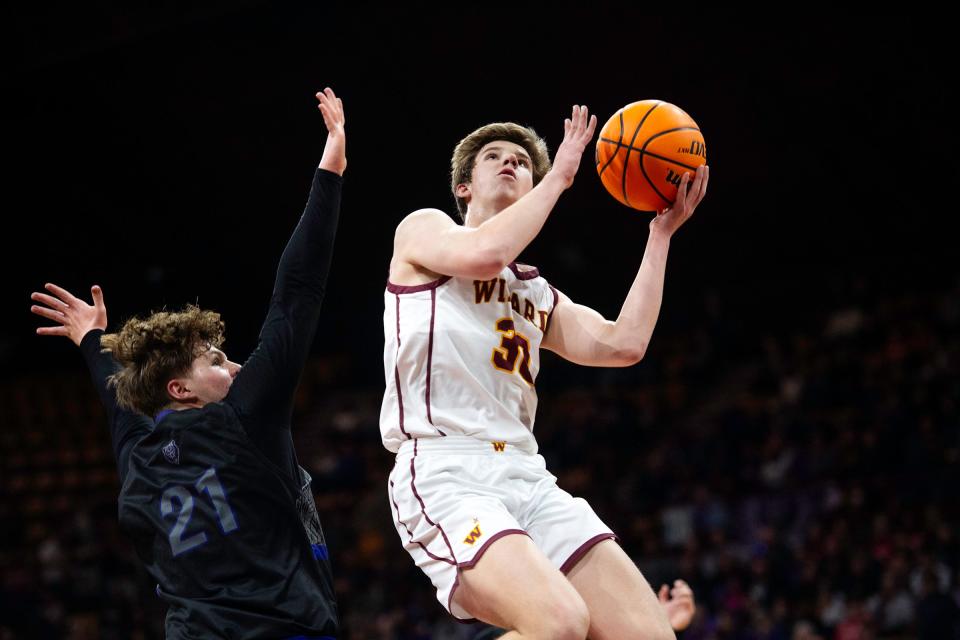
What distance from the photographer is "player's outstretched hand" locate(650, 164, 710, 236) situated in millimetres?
4336

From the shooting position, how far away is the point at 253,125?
1515 cm

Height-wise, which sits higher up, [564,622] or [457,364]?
[457,364]

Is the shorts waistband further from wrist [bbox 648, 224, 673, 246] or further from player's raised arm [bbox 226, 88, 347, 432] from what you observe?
wrist [bbox 648, 224, 673, 246]

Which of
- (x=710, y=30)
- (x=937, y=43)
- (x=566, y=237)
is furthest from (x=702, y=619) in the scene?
(x=566, y=237)

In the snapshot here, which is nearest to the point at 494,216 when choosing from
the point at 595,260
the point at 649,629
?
the point at 649,629

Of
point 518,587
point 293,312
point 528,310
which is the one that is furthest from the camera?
point 528,310

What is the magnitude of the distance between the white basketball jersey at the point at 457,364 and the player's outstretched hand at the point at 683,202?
2.30 ft

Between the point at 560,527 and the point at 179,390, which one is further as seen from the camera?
the point at 560,527

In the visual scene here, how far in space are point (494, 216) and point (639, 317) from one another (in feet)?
2.54

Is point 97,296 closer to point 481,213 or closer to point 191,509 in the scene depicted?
point 191,509

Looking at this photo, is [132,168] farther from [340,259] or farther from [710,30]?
[710,30]

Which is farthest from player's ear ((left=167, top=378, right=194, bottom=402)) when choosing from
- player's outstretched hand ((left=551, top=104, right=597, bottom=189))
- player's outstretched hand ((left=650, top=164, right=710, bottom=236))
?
player's outstretched hand ((left=650, top=164, right=710, bottom=236))

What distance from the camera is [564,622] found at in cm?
339

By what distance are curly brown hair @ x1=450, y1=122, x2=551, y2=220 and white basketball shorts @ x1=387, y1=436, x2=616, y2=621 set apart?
1169 millimetres
